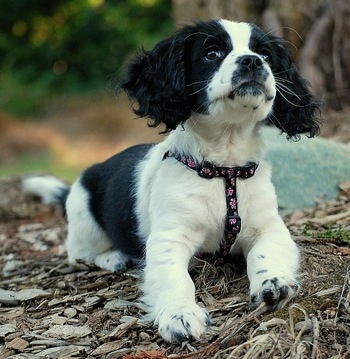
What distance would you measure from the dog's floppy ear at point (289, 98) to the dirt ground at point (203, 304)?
728mm

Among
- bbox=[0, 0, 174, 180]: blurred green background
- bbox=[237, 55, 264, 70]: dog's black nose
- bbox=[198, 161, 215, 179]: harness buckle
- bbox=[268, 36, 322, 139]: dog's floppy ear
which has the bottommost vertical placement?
bbox=[0, 0, 174, 180]: blurred green background

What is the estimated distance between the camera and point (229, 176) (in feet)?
12.8

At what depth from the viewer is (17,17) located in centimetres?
1988

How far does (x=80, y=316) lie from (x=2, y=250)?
9.49 feet

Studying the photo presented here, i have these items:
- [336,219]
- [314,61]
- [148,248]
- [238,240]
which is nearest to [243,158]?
[238,240]

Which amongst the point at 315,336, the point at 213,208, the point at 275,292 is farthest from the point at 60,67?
the point at 315,336

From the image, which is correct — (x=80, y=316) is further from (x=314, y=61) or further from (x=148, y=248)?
(x=314, y=61)

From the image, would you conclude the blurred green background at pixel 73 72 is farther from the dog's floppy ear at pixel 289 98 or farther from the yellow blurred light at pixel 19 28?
the dog's floppy ear at pixel 289 98

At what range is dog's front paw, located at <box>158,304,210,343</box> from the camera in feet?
10.4


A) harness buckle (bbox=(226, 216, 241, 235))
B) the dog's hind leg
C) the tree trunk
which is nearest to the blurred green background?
the tree trunk

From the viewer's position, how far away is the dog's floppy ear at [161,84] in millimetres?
3906

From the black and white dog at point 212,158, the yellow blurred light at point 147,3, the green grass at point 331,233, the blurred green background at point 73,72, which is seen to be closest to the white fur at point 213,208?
the black and white dog at point 212,158

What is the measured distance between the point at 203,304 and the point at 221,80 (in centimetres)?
113

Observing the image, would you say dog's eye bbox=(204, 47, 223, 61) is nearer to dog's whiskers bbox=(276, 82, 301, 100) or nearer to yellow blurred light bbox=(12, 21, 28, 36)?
dog's whiskers bbox=(276, 82, 301, 100)
